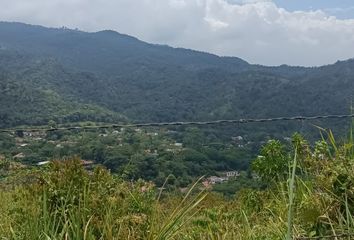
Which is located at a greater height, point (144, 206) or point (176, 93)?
point (144, 206)

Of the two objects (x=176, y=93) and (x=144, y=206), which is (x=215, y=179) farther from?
(x=176, y=93)

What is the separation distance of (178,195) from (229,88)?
121 metres

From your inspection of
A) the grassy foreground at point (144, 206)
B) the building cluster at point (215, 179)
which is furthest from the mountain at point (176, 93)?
the grassy foreground at point (144, 206)

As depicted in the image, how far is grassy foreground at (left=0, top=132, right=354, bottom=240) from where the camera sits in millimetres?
2922

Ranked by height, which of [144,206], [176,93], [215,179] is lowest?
[176,93]

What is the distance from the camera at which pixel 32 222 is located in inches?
120

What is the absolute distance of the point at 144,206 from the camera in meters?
3.63

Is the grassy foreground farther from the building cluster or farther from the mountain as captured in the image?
the mountain

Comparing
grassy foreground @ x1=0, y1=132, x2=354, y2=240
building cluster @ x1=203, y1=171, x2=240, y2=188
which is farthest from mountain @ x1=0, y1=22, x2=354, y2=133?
grassy foreground @ x1=0, y1=132, x2=354, y2=240

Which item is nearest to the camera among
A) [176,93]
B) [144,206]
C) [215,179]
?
[144,206]

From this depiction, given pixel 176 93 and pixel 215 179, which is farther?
pixel 176 93

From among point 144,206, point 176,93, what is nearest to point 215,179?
point 144,206

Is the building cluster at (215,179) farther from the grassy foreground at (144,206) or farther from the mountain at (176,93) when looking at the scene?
the mountain at (176,93)

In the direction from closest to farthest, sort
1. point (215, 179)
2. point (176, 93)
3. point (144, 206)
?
point (144, 206), point (215, 179), point (176, 93)
